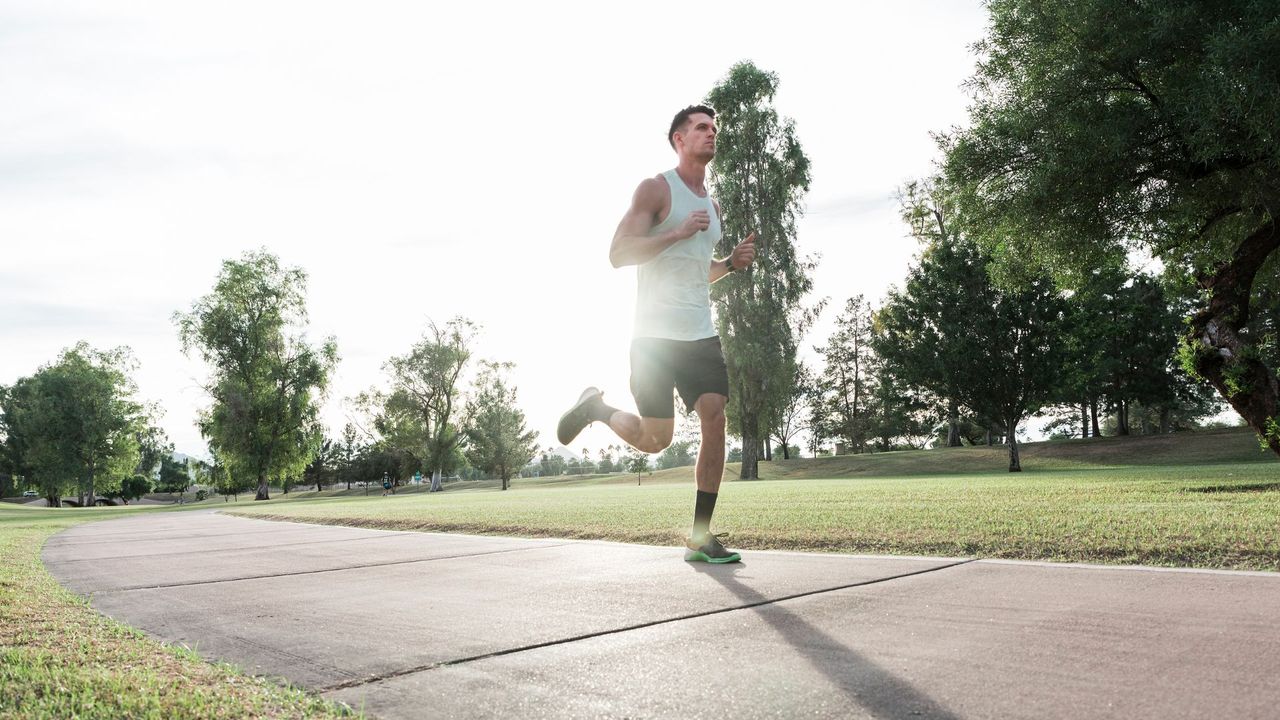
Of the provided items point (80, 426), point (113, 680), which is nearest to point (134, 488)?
point (80, 426)

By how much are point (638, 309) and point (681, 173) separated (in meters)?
0.93

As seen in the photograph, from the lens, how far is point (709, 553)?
4.65m

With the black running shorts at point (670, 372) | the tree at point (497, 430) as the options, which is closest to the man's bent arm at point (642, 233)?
the black running shorts at point (670, 372)

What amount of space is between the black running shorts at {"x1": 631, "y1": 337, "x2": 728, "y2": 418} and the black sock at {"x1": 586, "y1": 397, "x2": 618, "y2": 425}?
0.89ft

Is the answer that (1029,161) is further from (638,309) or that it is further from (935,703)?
(935,703)

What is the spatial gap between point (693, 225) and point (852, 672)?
283 cm

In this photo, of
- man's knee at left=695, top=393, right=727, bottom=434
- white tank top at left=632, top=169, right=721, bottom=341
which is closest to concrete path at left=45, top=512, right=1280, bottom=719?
man's knee at left=695, top=393, right=727, bottom=434

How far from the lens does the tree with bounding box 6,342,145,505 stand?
5091 cm

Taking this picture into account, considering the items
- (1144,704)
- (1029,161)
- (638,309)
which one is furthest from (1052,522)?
(1029,161)

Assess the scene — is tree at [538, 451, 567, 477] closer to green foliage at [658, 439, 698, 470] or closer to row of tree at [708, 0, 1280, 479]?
green foliage at [658, 439, 698, 470]

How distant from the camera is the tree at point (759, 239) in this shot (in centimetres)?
3562

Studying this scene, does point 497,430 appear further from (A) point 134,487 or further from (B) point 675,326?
(A) point 134,487

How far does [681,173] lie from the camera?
4.98m

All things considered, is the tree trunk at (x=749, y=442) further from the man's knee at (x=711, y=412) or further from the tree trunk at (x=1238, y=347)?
the man's knee at (x=711, y=412)
